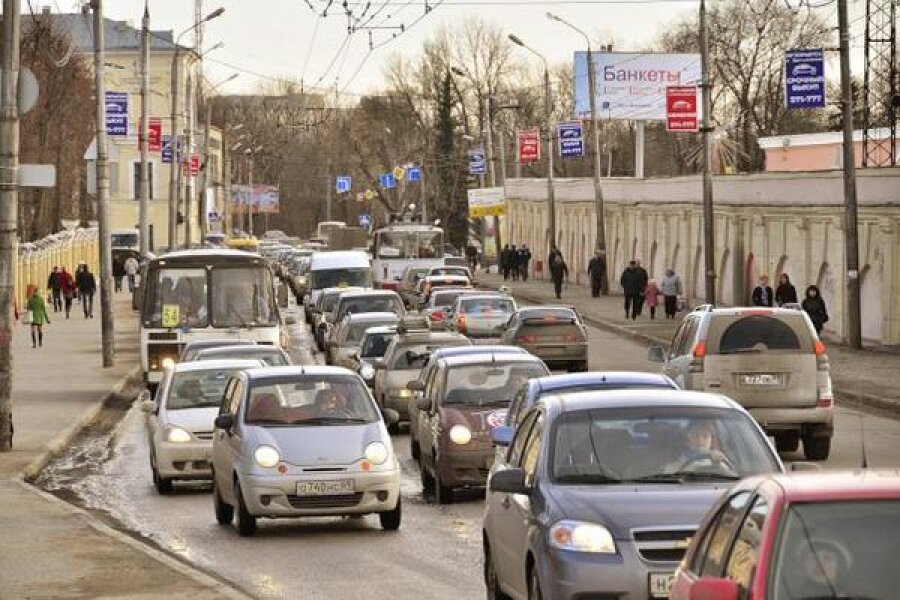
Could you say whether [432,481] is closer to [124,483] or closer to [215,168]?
[124,483]

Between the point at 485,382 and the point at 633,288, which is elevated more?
the point at 633,288

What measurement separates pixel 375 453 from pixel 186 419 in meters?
5.62

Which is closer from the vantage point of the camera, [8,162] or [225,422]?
[225,422]

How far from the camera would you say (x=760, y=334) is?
2609cm

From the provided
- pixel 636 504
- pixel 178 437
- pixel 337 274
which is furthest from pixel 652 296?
pixel 636 504

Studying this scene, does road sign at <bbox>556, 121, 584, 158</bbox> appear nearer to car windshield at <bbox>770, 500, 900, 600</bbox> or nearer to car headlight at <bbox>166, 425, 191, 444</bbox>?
car headlight at <bbox>166, 425, 191, 444</bbox>

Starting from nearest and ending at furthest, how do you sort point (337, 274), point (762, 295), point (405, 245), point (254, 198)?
1. point (762, 295)
2. point (337, 274)
3. point (405, 245)
4. point (254, 198)

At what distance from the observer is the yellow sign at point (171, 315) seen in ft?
125

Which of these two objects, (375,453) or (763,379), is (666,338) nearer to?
(763,379)

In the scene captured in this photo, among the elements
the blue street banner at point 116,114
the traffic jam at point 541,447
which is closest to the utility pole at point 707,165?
the traffic jam at point 541,447

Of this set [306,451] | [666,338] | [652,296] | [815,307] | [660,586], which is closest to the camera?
[660,586]

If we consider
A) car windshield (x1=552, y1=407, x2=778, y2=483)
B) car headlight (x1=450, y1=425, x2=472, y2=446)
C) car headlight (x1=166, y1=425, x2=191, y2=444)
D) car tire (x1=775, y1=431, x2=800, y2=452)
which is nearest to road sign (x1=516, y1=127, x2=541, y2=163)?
car tire (x1=775, y1=431, x2=800, y2=452)

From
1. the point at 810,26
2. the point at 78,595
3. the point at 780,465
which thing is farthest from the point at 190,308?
the point at 810,26

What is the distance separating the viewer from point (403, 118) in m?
143
